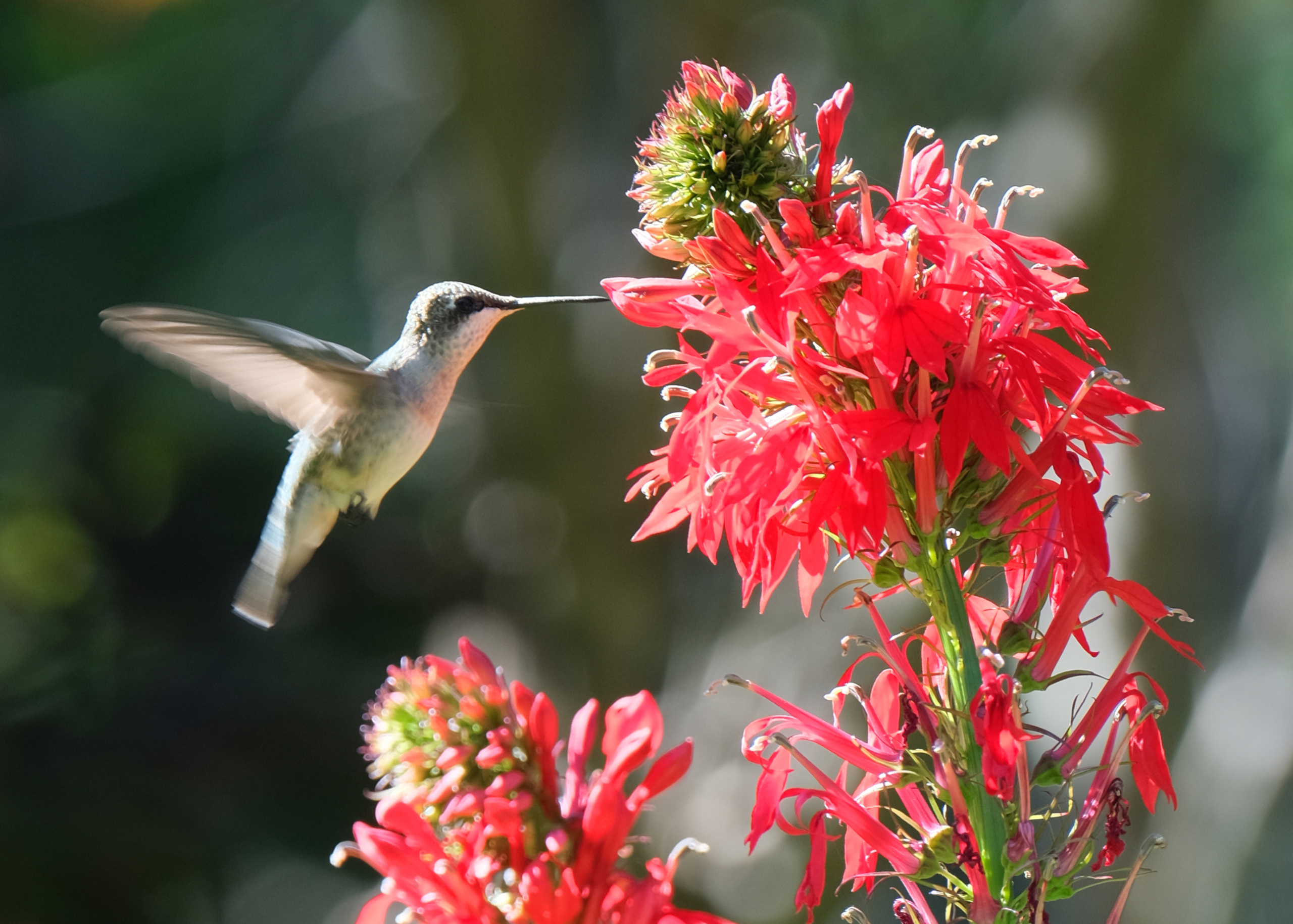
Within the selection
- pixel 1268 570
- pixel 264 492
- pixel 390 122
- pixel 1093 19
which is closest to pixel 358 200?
pixel 390 122

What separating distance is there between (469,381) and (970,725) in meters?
3.53

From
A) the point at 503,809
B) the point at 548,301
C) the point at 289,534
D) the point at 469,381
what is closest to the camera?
the point at 503,809

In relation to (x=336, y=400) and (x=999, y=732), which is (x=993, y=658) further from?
(x=336, y=400)

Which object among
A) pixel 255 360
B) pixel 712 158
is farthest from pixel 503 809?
pixel 255 360

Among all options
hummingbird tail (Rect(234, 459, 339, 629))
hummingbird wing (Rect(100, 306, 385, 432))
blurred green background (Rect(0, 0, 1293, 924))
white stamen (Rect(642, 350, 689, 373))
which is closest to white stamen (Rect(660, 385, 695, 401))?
white stamen (Rect(642, 350, 689, 373))

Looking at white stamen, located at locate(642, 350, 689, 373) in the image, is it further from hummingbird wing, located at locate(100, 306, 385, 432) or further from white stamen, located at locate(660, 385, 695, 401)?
hummingbird wing, located at locate(100, 306, 385, 432)

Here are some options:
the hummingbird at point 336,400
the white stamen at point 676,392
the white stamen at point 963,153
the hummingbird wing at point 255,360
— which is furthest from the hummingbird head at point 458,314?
→ the white stamen at point 963,153

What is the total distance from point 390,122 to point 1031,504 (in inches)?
198

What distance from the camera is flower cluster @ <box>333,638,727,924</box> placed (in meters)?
0.81

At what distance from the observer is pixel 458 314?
5.63ft

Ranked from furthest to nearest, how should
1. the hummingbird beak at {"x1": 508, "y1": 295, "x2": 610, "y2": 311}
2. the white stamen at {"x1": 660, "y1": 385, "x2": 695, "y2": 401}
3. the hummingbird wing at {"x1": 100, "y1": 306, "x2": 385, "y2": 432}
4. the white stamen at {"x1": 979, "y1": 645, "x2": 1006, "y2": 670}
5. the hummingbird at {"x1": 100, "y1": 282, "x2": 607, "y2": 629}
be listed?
the hummingbird at {"x1": 100, "y1": 282, "x2": 607, "y2": 629} → the hummingbird wing at {"x1": 100, "y1": 306, "x2": 385, "y2": 432} → the hummingbird beak at {"x1": 508, "y1": 295, "x2": 610, "y2": 311} → the white stamen at {"x1": 660, "y1": 385, "x2": 695, "y2": 401} → the white stamen at {"x1": 979, "y1": 645, "x2": 1006, "y2": 670}

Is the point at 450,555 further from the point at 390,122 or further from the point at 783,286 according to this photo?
the point at 783,286

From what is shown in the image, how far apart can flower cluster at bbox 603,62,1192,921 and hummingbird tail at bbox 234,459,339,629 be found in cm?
94

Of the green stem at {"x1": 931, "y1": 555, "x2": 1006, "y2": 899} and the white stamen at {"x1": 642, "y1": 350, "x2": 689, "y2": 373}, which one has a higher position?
the white stamen at {"x1": 642, "y1": 350, "x2": 689, "y2": 373}
